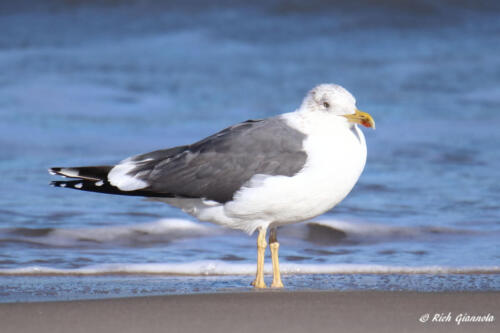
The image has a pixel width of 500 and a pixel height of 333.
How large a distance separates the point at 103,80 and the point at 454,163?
5588mm

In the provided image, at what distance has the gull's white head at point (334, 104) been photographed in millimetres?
5016

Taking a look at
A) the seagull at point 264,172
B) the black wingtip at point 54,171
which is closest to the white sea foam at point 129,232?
the black wingtip at point 54,171

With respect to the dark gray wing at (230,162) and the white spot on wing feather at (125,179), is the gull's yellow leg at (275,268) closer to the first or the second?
the dark gray wing at (230,162)

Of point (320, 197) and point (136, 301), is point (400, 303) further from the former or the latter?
point (136, 301)

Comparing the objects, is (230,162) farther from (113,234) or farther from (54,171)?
(113,234)

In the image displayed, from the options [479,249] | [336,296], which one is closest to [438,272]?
[479,249]

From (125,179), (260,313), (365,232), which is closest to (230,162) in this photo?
(125,179)

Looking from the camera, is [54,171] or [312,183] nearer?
[312,183]

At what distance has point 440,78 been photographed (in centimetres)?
1255

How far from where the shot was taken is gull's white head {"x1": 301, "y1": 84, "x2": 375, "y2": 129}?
16.5 ft

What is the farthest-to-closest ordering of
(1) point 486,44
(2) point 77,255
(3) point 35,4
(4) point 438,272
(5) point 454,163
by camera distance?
(3) point 35,4 → (1) point 486,44 → (5) point 454,163 → (2) point 77,255 → (4) point 438,272

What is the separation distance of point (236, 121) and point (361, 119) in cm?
535

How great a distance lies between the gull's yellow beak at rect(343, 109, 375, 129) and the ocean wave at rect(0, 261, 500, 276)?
38.7 inches

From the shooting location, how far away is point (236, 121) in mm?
10273
